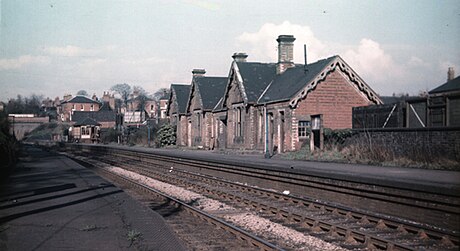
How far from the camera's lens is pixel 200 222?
12.5 meters

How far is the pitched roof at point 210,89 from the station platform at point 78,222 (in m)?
34.0

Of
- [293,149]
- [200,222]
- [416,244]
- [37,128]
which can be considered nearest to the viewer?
[416,244]

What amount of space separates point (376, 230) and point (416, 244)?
1389mm

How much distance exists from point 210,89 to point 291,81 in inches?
699

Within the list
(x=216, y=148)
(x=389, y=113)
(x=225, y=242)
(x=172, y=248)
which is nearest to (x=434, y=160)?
(x=389, y=113)

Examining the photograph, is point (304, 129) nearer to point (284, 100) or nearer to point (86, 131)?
point (284, 100)

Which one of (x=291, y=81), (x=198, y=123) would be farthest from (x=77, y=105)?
(x=291, y=81)

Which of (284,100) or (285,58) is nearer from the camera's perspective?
(284,100)

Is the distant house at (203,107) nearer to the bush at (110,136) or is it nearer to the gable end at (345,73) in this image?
the gable end at (345,73)

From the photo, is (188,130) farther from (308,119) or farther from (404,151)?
(404,151)

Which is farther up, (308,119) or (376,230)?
(308,119)

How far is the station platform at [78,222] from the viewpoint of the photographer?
9.59 m

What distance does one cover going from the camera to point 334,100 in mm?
34906

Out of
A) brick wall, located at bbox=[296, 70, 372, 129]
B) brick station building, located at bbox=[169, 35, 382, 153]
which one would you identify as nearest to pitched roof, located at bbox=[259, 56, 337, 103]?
brick station building, located at bbox=[169, 35, 382, 153]
